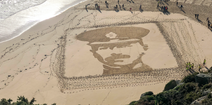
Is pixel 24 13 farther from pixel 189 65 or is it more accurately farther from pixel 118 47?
pixel 189 65

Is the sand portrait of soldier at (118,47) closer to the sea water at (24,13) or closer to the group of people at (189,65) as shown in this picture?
the group of people at (189,65)

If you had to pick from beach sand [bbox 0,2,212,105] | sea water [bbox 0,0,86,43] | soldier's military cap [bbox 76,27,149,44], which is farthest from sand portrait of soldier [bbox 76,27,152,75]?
sea water [bbox 0,0,86,43]

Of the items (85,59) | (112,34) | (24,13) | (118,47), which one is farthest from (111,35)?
(24,13)

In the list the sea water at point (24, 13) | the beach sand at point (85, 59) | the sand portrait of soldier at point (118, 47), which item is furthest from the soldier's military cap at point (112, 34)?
the sea water at point (24, 13)

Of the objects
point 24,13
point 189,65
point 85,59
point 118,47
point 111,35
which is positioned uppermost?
point 24,13

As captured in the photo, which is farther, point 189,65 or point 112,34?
point 112,34

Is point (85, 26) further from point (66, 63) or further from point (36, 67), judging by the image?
point (36, 67)
